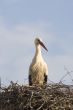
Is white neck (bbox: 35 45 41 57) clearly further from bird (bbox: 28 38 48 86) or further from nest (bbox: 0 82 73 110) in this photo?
nest (bbox: 0 82 73 110)

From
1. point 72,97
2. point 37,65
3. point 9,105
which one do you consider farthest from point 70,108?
point 37,65

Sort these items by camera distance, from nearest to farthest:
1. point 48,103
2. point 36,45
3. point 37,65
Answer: point 48,103 < point 37,65 < point 36,45

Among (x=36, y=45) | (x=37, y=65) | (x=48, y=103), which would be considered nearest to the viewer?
(x=48, y=103)

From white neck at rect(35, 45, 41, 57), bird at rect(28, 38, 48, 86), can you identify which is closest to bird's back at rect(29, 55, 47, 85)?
bird at rect(28, 38, 48, 86)

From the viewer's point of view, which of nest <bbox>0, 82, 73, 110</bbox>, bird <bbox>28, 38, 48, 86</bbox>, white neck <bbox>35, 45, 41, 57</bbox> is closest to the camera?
nest <bbox>0, 82, 73, 110</bbox>

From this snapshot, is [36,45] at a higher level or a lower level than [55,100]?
higher

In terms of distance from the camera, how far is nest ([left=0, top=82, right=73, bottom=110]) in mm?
12531

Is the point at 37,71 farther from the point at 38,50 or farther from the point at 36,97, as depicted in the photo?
the point at 36,97

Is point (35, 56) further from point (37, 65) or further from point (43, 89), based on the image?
point (43, 89)

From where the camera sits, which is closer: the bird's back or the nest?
the nest

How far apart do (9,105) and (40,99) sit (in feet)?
2.08

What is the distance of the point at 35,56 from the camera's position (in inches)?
633

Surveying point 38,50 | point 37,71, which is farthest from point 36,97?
point 38,50

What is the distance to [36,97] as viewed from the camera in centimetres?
1262
